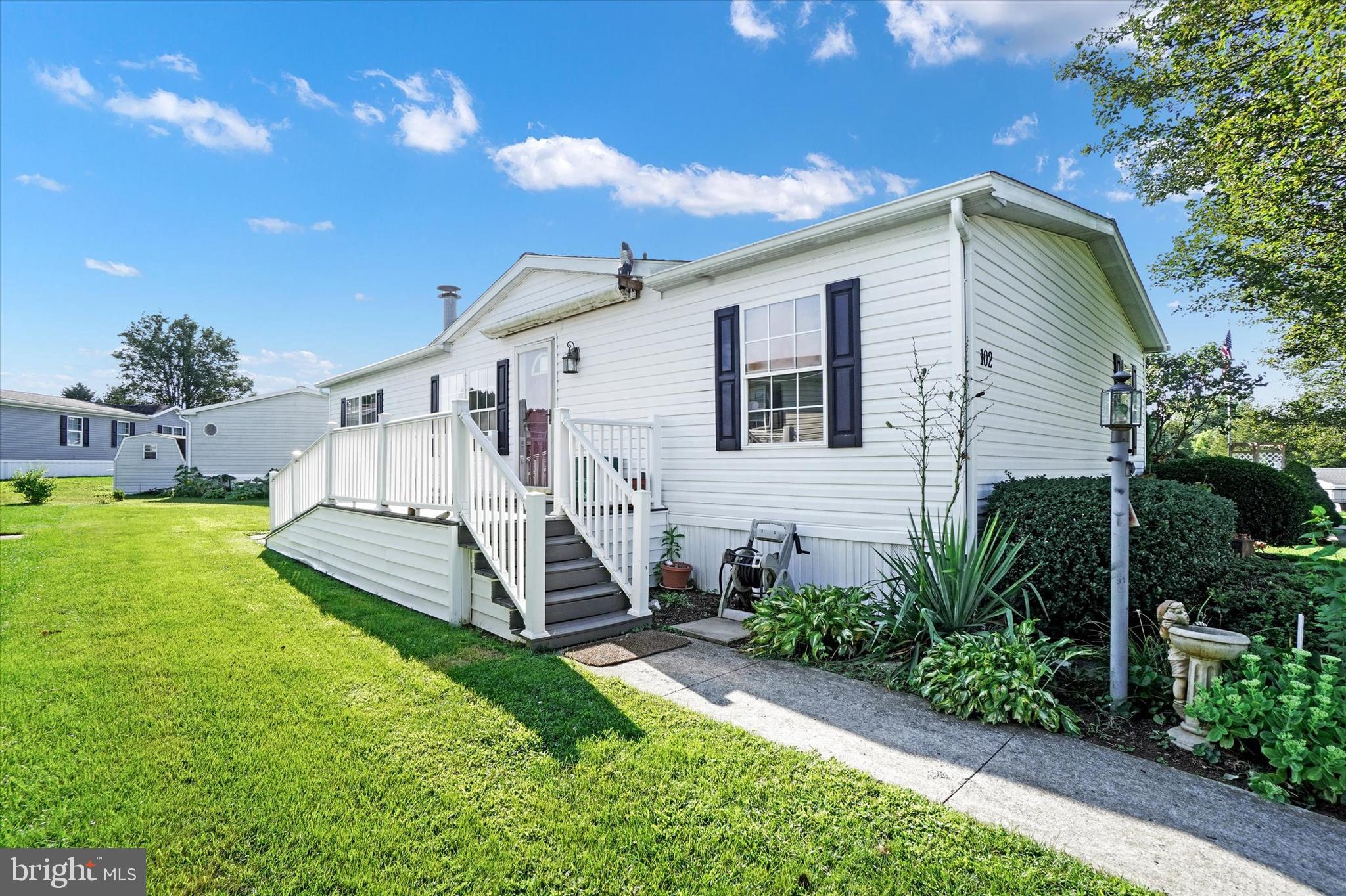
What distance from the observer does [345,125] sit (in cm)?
1119

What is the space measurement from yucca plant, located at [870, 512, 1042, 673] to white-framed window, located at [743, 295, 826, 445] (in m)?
1.66

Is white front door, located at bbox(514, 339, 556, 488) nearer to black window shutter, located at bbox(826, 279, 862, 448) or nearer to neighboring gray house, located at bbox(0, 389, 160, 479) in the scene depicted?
black window shutter, located at bbox(826, 279, 862, 448)

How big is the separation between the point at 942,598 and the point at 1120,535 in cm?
112

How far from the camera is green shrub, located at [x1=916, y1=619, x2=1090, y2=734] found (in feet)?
10.2

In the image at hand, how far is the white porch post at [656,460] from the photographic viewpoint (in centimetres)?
679

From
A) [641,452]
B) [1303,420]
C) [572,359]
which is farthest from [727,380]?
[1303,420]

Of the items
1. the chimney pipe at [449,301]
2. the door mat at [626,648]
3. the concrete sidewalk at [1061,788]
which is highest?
→ the chimney pipe at [449,301]

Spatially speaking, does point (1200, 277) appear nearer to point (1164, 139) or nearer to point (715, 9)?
point (1164, 139)

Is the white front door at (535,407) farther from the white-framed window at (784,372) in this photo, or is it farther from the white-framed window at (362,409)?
the white-framed window at (362,409)

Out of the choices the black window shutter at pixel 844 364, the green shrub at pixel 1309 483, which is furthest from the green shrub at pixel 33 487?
the green shrub at pixel 1309 483

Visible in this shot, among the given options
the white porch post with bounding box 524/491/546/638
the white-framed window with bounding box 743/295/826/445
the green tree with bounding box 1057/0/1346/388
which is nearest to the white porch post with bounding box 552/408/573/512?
the white porch post with bounding box 524/491/546/638

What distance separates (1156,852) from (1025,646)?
4.72 ft

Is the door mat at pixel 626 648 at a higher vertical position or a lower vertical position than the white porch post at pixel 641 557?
lower

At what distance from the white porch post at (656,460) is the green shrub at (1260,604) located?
4.77 m
